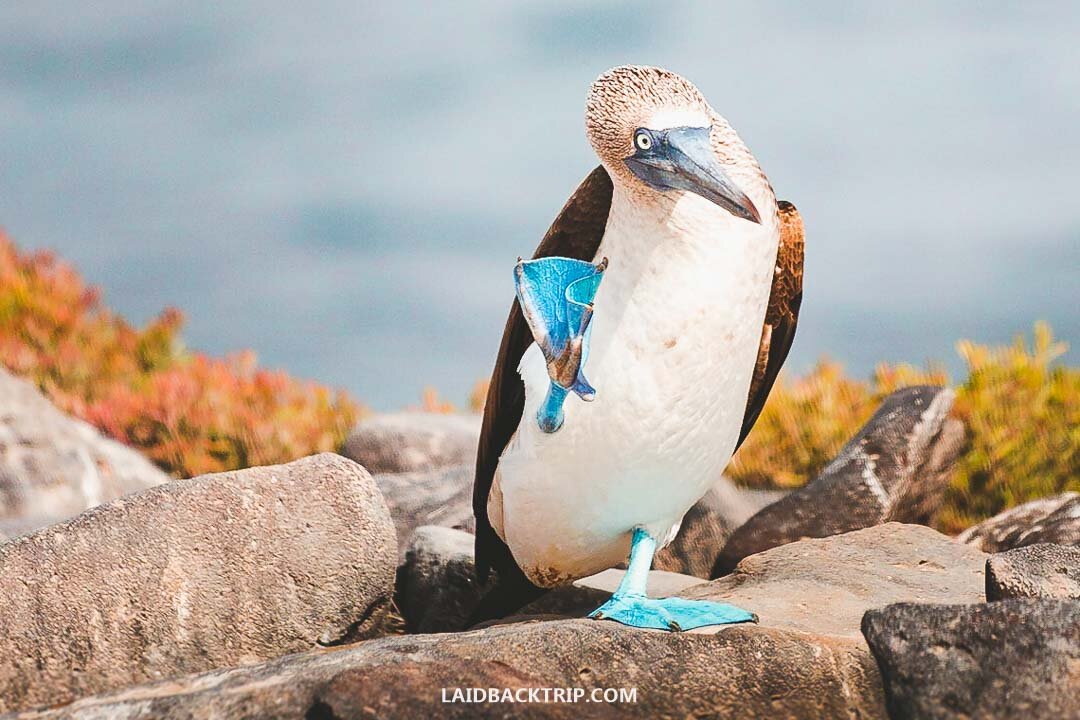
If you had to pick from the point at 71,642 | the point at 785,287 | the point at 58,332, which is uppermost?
the point at 58,332

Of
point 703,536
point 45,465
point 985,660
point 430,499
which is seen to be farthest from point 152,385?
point 985,660

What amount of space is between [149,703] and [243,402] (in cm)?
753

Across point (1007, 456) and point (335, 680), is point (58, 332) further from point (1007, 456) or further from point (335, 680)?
point (335, 680)

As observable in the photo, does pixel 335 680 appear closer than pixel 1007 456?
Yes

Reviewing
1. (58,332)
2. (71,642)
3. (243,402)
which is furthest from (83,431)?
(71,642)

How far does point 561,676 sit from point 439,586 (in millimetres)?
1856

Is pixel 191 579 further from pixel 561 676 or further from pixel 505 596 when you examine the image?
pixel 561 676

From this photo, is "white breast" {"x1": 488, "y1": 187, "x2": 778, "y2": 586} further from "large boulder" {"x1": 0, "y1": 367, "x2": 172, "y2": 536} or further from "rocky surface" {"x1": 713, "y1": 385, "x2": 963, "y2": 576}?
"large boulder" {"x1": 0, "y1": 367, "x2": 172, "y2": 536}

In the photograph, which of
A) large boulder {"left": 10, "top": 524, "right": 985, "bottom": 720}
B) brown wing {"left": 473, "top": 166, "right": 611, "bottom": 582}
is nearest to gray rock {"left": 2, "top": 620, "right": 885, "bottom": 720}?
large boulder {"left": 10, "top": 524, "right": 985, "bottom": 720}

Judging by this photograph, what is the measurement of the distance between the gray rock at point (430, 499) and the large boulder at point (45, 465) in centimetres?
158

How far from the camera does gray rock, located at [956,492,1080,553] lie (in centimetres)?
506

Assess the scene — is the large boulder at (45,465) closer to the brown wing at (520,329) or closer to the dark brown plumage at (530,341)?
the dark brown plumage at (530,341)

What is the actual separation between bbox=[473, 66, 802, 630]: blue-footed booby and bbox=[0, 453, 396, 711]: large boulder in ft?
2.33

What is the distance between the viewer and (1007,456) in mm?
7090
